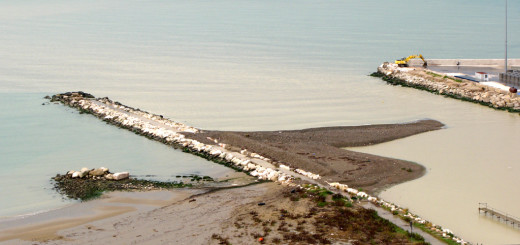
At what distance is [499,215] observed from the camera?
20.9m

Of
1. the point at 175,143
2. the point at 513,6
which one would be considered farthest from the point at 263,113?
the point at 513,6

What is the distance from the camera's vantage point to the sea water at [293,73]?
2517 cm

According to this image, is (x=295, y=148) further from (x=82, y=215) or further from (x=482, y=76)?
(x=482, y=76)

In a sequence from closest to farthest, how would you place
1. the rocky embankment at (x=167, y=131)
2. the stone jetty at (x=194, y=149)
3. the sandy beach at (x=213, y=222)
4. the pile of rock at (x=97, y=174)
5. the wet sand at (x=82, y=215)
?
1. the sandy beach at (x=213, y=222)
2. the wet sand at (x=82, y=215)
3. the stone jetty at (x=194, y=149)
4. the pile of rock at (x=97, y=174)
5. the rocky embankment at (x=167, y=131)

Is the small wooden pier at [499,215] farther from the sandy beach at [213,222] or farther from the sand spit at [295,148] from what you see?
the sandy beach at [213,222]

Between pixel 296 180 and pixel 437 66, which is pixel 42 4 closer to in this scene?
pixel 437 66

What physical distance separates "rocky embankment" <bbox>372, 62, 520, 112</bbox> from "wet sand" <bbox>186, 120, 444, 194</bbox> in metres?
4.74

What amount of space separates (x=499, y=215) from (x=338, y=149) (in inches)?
295

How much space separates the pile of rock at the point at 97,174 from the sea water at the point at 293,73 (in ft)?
5.95

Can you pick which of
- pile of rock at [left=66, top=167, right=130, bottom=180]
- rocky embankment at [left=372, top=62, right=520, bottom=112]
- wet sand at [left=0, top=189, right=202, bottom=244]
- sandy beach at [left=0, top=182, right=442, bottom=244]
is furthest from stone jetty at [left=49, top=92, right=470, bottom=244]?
rocky embankment at [left=372, top=62, right=520, bottom=112]

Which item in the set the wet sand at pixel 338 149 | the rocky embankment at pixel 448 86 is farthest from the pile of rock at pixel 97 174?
the rocky embankment at pixel 448 86

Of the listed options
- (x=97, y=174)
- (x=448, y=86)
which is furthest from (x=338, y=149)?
(x=448, y=86)

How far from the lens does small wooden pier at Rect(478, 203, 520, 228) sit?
66.8ft

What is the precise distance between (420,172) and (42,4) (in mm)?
84609
